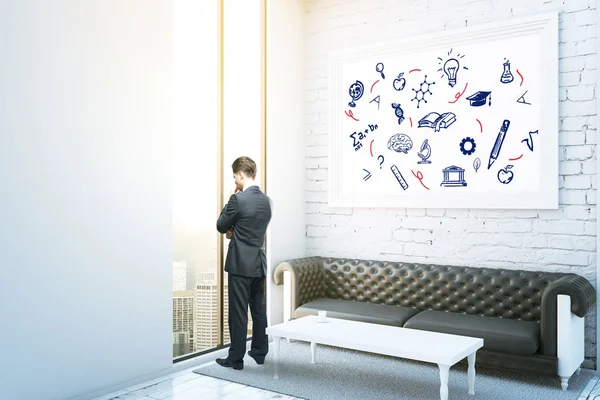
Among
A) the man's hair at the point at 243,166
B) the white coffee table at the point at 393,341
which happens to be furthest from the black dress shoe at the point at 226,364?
the man's hair at the point at 243,166

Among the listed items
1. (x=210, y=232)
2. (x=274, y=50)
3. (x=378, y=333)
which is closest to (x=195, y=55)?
(x=274, y=50)

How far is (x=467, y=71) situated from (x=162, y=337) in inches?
140

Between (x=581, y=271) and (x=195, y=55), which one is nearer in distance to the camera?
(x=581, y=271)

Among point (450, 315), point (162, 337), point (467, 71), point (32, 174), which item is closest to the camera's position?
point (32, 174)

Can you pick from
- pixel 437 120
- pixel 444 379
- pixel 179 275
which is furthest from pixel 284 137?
pixel 444 379

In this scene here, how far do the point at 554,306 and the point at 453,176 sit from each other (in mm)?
1551

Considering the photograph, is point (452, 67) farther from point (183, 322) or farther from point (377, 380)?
point (183, 322)

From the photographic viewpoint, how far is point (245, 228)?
14.7ft

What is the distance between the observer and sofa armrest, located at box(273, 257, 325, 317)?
5316mm

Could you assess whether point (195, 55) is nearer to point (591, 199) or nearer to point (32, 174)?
point (32, 174)

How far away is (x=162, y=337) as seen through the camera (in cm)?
441

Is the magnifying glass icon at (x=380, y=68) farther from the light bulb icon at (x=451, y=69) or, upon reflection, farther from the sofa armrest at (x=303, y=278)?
the sofa armrest at (x=303, y=278)

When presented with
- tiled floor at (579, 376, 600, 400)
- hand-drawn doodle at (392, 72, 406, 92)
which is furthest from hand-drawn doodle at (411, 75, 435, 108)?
tiled floor at (579, 376, 600, 400)

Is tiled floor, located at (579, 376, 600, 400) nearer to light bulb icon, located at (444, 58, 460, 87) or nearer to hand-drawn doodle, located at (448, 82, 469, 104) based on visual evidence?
hand-drawn doodle, located at (448, 82, 469, 104)
